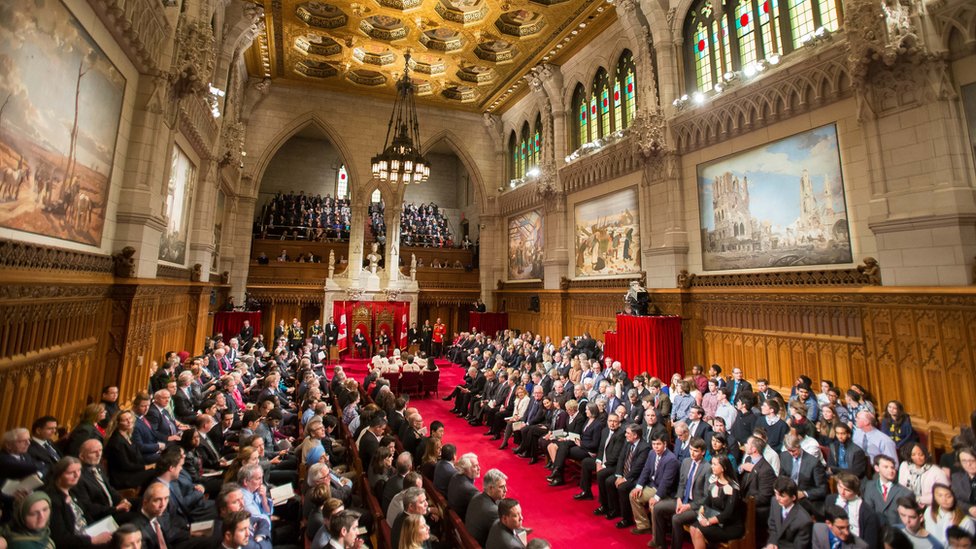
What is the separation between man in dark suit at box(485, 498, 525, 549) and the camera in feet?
10.4

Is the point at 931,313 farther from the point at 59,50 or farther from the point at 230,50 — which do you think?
the point at 230,50

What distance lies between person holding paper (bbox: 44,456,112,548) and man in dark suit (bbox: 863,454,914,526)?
5.98 meters

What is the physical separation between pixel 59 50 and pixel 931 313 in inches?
445

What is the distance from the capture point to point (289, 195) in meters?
20.8

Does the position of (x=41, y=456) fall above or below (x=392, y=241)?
below

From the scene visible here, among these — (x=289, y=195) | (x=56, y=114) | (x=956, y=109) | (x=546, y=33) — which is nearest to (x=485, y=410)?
(x=56, y=114)

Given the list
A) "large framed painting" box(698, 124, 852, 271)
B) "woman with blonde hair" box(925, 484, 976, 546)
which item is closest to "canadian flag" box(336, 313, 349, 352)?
"large framed painting" box(698, 124, 852, 271)

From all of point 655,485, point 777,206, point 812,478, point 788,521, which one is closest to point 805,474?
point 812,478

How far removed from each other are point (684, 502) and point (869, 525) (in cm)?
148

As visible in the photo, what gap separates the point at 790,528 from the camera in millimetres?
3570

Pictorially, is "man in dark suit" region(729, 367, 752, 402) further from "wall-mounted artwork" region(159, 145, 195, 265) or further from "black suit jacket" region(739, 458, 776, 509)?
"wall-mounted artwork" region(159, 145, 195, 265)

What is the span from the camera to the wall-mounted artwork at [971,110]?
5980 millimetres

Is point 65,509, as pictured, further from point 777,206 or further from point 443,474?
point 777,206

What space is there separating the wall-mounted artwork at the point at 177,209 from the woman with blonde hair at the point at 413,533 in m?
7.31
